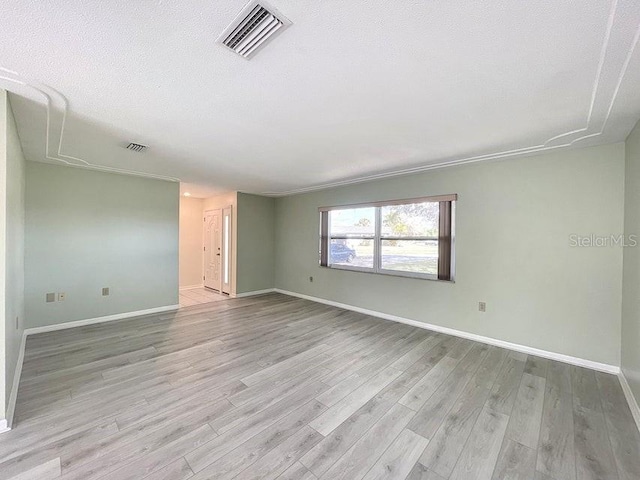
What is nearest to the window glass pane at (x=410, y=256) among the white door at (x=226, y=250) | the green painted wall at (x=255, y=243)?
the green painted wall at (x=255, y=243)

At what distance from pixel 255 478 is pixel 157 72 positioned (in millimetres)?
2546

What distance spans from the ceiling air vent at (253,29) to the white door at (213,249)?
5502 millimetres

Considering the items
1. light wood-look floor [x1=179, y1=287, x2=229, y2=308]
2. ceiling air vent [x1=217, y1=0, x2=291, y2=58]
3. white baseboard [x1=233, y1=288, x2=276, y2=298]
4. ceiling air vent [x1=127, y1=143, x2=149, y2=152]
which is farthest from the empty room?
white baseboard [x1=233, y1=288, x2=276, y2=298]

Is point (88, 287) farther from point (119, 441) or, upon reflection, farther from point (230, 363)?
point (119, 441)

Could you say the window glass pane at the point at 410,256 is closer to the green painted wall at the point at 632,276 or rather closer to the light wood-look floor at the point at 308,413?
the light wood-look floor at the point at 308,413

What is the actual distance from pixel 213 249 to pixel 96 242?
2.70 m

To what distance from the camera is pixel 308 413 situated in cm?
204

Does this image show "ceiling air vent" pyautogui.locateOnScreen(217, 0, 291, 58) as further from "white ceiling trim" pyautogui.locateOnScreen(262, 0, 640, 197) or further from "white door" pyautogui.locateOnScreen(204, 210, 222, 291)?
"white door" pyautogui.locateOnScreen(204, 210, 222, 291)

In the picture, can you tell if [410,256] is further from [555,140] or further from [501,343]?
[555,140]

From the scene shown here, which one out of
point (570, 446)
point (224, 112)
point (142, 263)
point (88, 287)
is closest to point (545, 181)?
point (570, 446)

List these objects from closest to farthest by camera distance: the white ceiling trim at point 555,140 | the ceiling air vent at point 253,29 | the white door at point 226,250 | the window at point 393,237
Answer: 1. the ceiling air vent at point 253,29
2. the white ceiling trim at point 555,140
3. the window at point 393,237
4. the white door at point 226,250

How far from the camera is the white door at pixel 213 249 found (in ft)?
21.4

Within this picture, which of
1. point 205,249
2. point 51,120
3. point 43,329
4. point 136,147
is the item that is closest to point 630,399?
point 136,147

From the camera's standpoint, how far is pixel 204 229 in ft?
23.4
